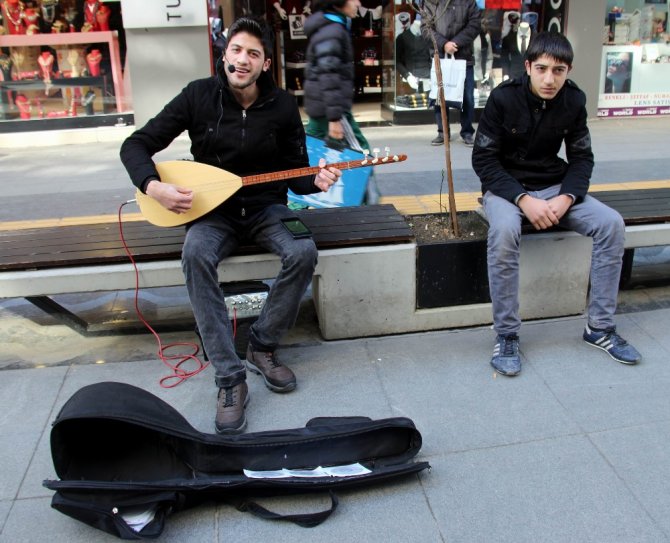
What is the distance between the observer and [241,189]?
3434 millimetres

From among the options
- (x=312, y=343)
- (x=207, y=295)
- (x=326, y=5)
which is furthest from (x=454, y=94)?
(x=207, y=295)

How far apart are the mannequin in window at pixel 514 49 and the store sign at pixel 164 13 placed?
13.4 feet

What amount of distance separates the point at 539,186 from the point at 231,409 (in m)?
Result: 2.00

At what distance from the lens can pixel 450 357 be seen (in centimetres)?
350

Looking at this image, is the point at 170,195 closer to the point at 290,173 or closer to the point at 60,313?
the point at 290,173

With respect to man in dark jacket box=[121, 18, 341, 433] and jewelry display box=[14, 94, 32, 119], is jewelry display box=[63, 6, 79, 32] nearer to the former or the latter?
jewelry display box=[14, 94, 32, 119]

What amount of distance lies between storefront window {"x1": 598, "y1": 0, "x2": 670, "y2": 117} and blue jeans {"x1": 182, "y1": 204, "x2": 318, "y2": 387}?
791cm

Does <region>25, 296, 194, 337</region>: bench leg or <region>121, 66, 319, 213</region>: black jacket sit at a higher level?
<region>121, 66, 319, 213</region>: black jacket

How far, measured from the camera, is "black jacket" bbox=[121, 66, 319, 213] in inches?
131

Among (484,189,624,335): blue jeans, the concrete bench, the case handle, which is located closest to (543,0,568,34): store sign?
the concrete bench

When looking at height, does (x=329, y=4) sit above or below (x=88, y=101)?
above

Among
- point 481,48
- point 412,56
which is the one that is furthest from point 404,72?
point 481,48

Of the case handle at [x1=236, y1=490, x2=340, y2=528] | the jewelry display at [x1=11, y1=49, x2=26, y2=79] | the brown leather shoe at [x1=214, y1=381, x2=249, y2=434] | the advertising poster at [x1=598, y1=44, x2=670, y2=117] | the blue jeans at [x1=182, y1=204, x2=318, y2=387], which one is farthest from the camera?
the advertising poster at [x1=598, y1=44, x2=670, y2=117]

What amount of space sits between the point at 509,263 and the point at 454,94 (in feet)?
15.7
